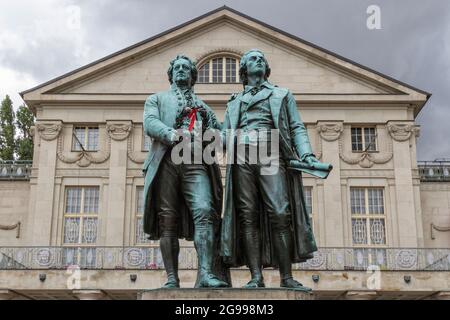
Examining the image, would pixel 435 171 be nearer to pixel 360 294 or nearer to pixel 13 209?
pixel 360 294

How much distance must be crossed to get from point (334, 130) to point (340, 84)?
224 cm

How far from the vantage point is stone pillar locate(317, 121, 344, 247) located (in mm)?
29484

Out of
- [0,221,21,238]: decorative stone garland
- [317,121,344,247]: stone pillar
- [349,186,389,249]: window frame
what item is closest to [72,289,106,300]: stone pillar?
[0,221,21,238]: decorative stone garland

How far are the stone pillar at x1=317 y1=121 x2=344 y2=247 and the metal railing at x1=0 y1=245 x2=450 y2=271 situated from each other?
1.79m

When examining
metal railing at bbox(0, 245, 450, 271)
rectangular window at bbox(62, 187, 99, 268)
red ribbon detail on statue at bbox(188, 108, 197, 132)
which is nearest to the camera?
red ribbon detail on statue at bbox(188, 108, 197, 132)

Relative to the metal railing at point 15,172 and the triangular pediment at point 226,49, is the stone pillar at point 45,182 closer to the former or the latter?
the triangular pediment at point 226,49

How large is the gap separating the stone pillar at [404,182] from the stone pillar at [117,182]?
1163 centimetres

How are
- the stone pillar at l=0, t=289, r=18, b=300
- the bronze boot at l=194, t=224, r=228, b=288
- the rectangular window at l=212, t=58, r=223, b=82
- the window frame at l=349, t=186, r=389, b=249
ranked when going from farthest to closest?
the rectangular window at l=212, t=58, r=223, b=82 → the window frame at l=349, t=186, r=389, b=249 → the stone pillar at l=0, t=289, r=18, b=300 → the bronze boot at l=194, t=224, r=228, b=288

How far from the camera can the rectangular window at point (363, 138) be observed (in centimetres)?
3150

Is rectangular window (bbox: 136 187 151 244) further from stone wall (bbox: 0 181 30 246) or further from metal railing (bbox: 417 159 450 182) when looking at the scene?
metal railing (bbox: 417 159 450 182)

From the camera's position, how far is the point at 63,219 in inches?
1180

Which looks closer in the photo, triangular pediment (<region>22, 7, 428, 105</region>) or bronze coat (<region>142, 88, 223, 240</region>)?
bronze coat (<region>142, 88, 223, 240</region>)
